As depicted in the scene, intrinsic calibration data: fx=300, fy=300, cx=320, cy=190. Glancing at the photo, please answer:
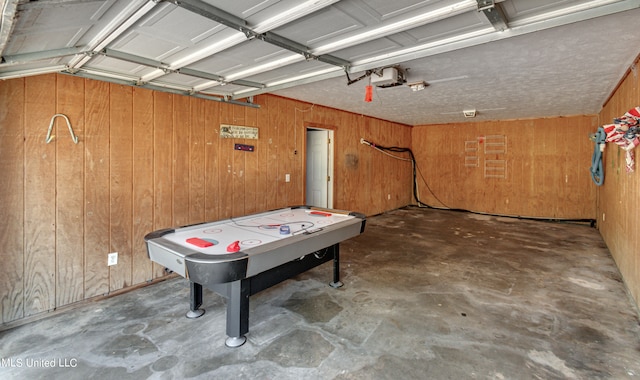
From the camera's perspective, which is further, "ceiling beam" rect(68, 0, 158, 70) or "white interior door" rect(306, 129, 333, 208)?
"white interior door" rect(306, 129, 333, 208)

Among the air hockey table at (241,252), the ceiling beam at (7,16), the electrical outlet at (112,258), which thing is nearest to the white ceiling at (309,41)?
the ceiling beam at (7,16)

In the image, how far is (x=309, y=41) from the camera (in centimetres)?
216

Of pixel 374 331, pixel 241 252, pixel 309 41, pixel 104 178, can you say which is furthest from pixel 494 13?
pixel 104 178

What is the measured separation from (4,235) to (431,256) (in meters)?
4.42

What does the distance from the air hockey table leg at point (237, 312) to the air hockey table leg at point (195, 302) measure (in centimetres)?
55

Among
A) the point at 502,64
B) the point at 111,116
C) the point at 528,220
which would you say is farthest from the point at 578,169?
the point at 111,116

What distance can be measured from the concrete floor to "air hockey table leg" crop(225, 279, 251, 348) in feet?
0.23

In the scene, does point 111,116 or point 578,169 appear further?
point 578,169

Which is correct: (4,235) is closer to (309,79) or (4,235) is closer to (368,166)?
(309,79)

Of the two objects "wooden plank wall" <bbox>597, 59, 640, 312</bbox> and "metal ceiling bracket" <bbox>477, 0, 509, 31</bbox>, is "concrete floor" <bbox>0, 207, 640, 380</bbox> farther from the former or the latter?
"metal ceiling bracket" <bbox>477, 0, 509, 31</bbox>

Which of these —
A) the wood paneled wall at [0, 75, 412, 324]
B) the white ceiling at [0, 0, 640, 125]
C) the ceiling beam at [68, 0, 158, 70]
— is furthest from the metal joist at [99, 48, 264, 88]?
the wood paneled wall at [0, 75, 412, 324]

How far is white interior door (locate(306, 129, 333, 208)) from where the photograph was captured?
5.71 meters

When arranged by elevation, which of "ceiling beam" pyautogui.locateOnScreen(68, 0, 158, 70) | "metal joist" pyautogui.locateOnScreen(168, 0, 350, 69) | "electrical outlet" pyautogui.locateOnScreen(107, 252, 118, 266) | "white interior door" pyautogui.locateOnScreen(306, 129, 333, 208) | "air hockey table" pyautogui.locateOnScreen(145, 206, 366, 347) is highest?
"metal joist" pyautogui.locateOnScreen(168, 0, 350, 69)

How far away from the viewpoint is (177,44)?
6.86 feet
